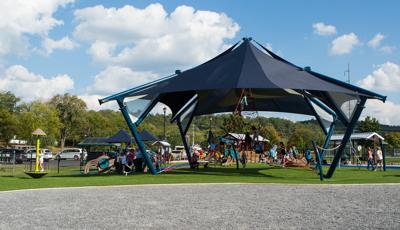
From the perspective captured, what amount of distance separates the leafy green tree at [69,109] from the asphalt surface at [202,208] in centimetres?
6792

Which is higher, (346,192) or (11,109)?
(11,109)

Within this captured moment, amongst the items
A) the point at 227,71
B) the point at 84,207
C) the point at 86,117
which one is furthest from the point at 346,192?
the point at 86,117

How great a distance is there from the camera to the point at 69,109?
78375 millimetres

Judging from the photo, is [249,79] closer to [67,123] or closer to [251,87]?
[251,87]

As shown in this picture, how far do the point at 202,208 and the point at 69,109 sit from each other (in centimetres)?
7319

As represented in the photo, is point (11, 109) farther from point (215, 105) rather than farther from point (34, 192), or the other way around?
Answer: point (34, 192)

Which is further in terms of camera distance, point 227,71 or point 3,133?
point 3,133

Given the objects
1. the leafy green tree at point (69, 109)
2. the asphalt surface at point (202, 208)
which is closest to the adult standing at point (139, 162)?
the asphalt surface at point (202, 208)

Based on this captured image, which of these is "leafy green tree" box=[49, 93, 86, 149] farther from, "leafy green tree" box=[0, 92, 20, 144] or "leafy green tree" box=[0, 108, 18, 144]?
"leafy green tree" box=[0, 108, 18, 144]

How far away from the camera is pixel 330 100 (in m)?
21.0

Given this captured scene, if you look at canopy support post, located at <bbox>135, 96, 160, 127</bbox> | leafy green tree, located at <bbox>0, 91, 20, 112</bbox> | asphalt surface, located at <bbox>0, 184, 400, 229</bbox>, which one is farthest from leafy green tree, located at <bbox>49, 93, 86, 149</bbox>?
asphalt surface, located at <bbox>0, 184, 400, 229</bbox>

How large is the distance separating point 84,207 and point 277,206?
4.07 m

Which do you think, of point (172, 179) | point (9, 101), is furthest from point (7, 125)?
point (172, 179)

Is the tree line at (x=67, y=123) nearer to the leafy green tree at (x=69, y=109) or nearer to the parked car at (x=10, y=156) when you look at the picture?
the leafy green tree at (x=69, y=109)
